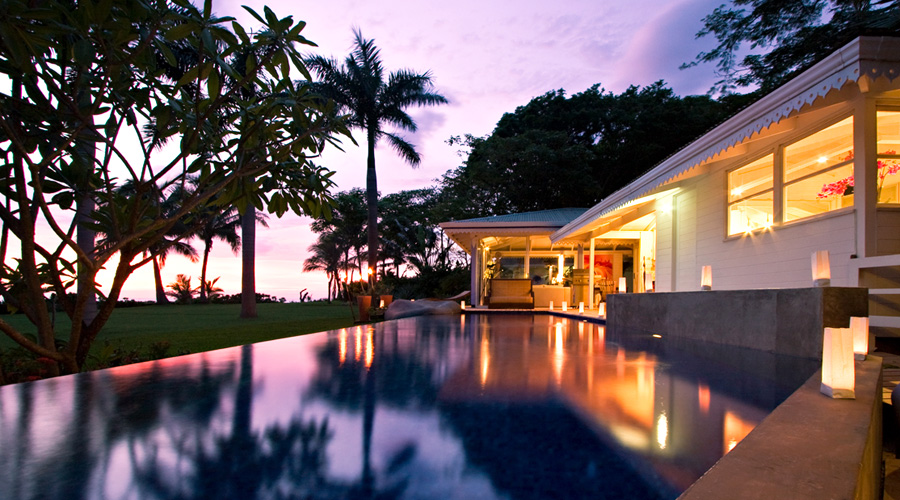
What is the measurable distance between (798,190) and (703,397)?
5.33 metres

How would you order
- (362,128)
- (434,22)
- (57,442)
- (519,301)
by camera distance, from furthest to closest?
1. (434,22)
2. (362,128)
3. (519,301)
4. (57,442)

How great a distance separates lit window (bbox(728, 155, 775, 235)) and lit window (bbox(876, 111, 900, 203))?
1.55 metres

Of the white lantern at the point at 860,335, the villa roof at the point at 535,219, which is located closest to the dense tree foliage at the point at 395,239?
the villa roof at the point at 535,219

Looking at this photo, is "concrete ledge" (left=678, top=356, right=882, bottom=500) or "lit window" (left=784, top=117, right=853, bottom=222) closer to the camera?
"concrete ledge" (left=678, top=356, right=882, bottom=500)

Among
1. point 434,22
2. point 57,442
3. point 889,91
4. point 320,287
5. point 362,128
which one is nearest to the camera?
point 57,442

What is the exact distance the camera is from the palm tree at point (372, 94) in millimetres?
17281

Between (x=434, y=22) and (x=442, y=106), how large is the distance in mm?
3689

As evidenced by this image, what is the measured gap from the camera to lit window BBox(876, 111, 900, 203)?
4.98m

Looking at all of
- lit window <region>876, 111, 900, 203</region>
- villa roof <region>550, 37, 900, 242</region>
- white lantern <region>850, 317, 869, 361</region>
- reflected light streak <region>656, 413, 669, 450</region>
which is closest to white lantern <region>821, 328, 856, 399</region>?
reflected light streak <region>656, 413, 669, 450</region>

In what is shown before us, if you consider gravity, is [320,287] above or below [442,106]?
below

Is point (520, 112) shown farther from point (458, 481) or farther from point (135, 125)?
point (458, 481)

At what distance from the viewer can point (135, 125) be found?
3186 millimetres

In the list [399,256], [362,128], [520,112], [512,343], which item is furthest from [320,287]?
[512,343]

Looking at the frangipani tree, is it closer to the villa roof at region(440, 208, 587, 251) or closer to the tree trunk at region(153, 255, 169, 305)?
the villa roof at region(440, 208, 587, 251)
